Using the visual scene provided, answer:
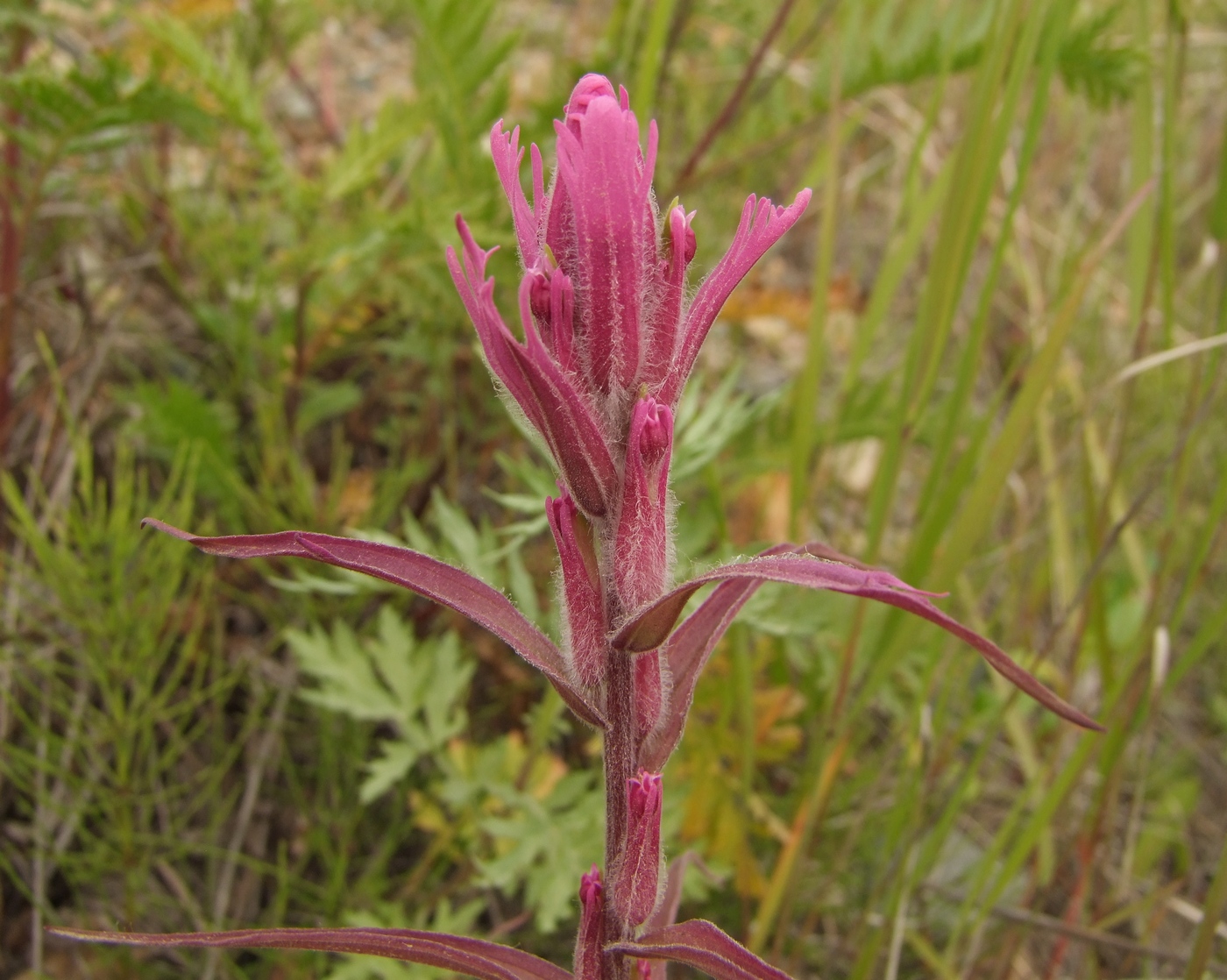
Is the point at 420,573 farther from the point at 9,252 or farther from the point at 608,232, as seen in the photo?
the point at 9,252

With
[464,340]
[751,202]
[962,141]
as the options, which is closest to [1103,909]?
[962,141]

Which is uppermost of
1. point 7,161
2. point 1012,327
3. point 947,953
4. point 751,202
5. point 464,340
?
point 1012,327

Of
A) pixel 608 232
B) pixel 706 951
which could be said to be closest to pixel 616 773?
pixel 706 951

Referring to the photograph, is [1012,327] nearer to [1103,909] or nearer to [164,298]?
[1103,909]

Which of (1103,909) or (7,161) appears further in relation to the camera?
(7,161)

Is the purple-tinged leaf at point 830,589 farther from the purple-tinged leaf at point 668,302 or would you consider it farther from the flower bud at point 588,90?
the flower bud at point 588,90

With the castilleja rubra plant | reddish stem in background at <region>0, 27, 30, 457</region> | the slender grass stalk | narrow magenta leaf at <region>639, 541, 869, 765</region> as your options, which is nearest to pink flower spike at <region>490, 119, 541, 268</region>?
the castilleja rubra plant
